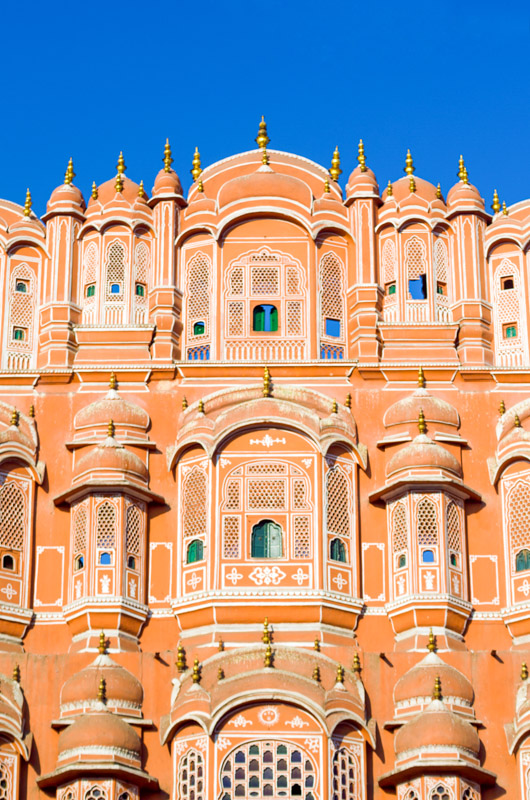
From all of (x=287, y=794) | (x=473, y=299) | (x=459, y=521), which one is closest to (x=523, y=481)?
(x=459, y=521)

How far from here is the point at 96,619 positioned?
29.3m

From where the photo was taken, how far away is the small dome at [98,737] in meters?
27.5

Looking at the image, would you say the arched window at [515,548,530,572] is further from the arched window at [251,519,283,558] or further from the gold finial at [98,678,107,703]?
the gold finial at [98,678,107,703]

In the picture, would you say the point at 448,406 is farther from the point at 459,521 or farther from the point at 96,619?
the point at 96,619

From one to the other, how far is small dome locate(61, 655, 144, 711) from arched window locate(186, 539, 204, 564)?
2.04m

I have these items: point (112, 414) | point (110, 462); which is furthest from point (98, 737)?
point (112, 414)

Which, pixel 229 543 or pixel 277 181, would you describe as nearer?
pixel 229 543

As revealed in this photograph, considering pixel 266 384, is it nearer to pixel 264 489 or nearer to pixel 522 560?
pixel 264 489

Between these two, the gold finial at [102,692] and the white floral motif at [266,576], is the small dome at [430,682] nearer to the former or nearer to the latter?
the white floral motif at [266,576]

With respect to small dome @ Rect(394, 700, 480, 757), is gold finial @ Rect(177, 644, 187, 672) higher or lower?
higher

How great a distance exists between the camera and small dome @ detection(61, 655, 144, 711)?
93.1ft

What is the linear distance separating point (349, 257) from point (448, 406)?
3.08 meters

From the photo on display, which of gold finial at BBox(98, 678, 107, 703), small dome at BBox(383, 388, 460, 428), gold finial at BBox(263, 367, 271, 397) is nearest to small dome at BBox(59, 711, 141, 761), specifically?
gold finial at BBox(98, 678, 107, 703)

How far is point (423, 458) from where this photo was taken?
30.0 meters
